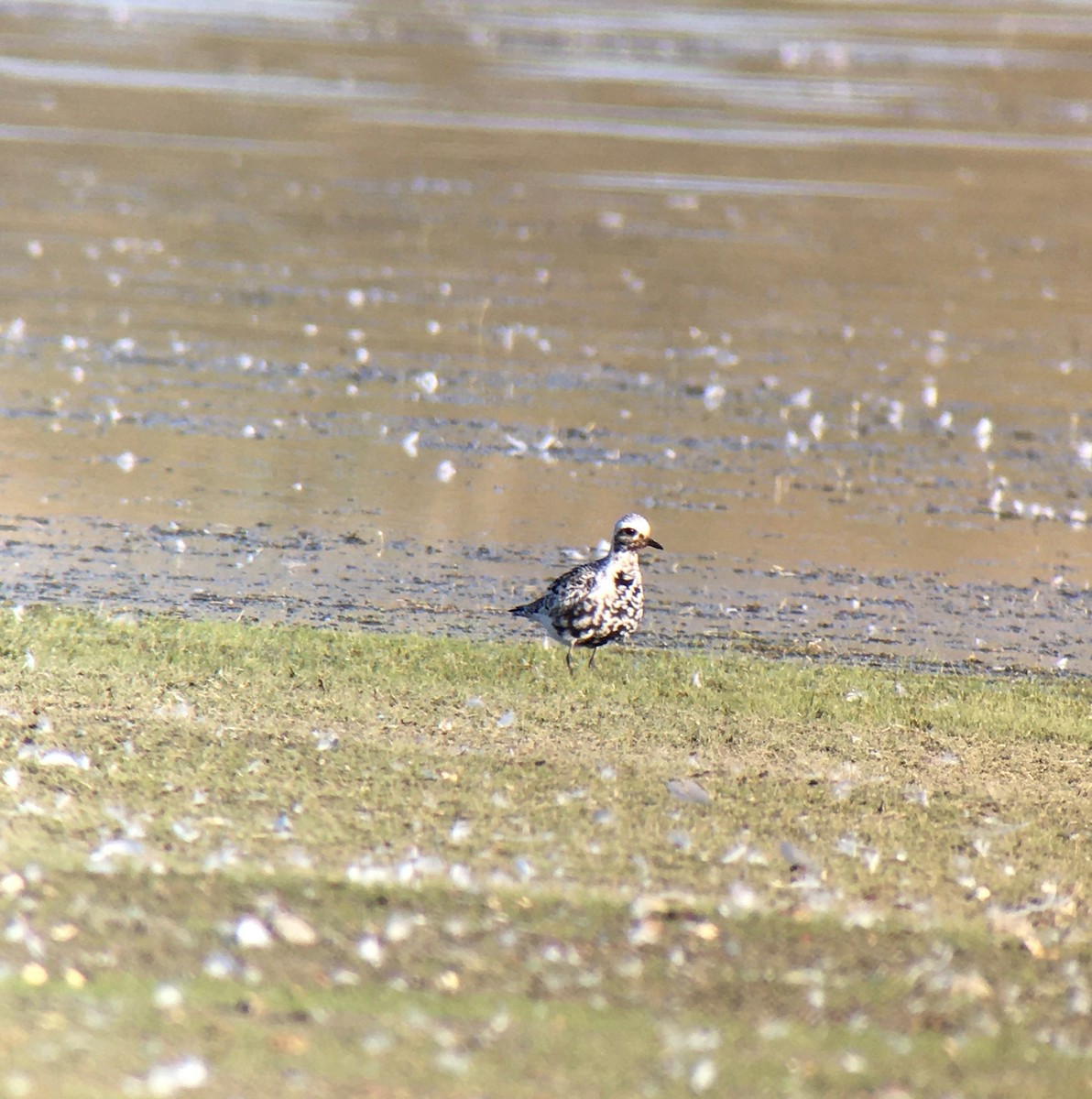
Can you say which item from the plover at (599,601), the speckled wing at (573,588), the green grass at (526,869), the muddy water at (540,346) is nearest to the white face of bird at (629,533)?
the plover at (599,601)

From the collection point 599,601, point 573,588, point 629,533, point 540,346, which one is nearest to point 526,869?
point 599,601

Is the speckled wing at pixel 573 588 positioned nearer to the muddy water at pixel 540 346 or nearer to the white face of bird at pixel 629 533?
the white face of bird at pixel 629 533

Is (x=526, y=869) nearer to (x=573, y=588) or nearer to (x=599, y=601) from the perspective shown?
(x=599, y=601)

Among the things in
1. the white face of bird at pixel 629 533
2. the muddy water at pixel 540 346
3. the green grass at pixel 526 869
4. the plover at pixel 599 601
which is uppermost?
the muddy water at pixel 540 346

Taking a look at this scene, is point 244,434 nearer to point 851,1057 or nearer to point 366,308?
point 366,308

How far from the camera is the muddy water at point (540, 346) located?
38.6 ft

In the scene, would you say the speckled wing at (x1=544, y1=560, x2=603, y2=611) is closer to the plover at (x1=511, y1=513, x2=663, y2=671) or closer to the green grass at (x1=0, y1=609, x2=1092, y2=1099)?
the plover at (x1=511, y1=513, x2=663, y2=671)

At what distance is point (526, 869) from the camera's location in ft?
22.9

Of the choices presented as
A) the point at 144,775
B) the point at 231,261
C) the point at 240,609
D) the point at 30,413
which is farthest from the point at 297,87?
the point at 144,775

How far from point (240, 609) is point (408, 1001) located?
16.6ft

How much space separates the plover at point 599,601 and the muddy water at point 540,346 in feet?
2.36

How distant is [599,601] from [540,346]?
8632 millimetres

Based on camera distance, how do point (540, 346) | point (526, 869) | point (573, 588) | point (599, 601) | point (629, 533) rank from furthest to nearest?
1. point (540, 346)
2. point (629, 533)
3. point (573, 588)
4. point (599, 601)
5. point (526, 869)

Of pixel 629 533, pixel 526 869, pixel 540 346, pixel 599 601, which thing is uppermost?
pixel 540 346
